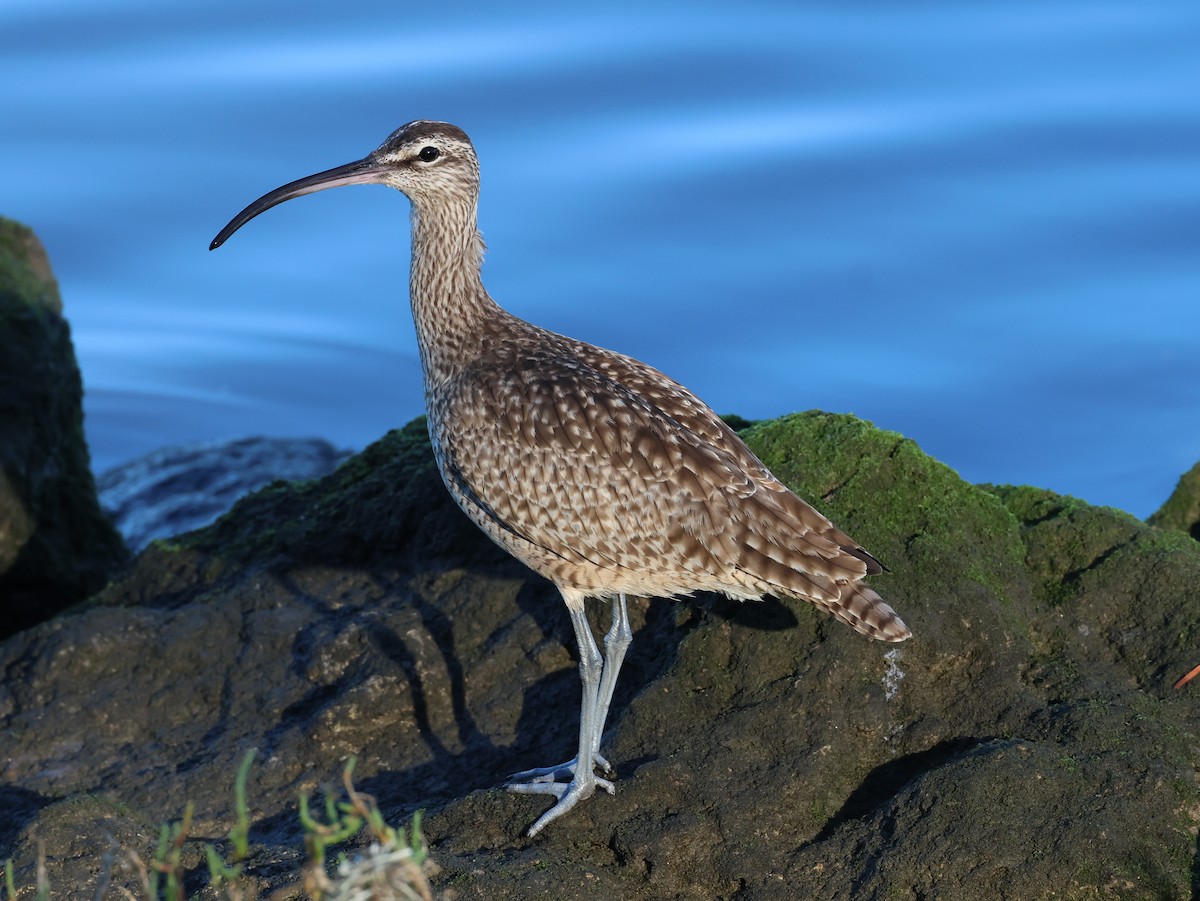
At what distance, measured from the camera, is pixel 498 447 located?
7348mm

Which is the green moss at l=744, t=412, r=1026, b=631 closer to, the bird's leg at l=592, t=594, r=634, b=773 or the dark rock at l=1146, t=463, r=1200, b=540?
the bird's leg at l=592, t=594, r=634, b=773

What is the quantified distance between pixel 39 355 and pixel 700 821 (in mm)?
6949

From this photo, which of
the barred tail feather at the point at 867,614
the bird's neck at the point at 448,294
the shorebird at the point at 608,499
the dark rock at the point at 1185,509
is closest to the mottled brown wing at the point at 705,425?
the shorebird at the point at 608,499

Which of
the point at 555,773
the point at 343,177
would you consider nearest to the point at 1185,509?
the point at 555,773

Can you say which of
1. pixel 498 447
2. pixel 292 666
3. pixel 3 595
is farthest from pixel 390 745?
pixel 3 595

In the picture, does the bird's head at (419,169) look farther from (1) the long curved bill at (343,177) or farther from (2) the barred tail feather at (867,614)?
(2) the barred tail feather at (867,614)

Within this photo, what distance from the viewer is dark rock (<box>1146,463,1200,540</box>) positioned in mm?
9484

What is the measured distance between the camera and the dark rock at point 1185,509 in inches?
373

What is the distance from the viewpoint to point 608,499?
23.5 feet

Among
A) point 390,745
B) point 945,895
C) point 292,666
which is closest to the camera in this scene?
point 945,895

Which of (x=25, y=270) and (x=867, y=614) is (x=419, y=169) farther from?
(x=25, y=270)

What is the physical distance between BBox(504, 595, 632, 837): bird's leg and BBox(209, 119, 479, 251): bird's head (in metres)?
2.42

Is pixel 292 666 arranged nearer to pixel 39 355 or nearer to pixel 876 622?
pixel 876 622

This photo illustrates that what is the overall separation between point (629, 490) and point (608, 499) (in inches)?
4.0
